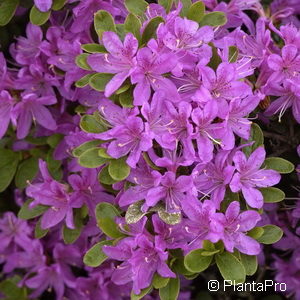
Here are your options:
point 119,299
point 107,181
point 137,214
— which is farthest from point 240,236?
point 119,299

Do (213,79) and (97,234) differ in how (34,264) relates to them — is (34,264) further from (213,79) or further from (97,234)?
(213,79)

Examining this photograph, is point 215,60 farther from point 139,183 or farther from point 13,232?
point 13,232

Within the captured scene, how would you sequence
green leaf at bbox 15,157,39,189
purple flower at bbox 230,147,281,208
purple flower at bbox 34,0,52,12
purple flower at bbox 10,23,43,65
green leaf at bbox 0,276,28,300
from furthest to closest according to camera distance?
green leaf at bbox 0,276,28,300 < green leaf at bbox 15,157,39,189 < purple flower at bbox 10,23,43,65 < purple flower at bbox 34,0,52,12 < purple flower at bbox 230,147,281,208

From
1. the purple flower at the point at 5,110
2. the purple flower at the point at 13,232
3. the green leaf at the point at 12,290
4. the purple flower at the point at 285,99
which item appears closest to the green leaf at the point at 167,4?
the purple flower at the point at 285,99

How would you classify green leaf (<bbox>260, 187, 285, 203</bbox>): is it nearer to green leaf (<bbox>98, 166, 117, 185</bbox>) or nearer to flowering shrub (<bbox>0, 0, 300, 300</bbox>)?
flowering shrub (<bbox>0, 0, 300, 300</bbox>)

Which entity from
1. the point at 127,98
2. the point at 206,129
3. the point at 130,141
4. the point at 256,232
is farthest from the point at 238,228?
the point at 127,98

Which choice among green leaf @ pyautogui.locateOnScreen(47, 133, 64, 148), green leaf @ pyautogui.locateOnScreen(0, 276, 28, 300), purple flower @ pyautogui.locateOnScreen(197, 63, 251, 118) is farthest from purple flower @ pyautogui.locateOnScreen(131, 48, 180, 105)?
green leaf @ pyautogui.locateOnScreen(0, 276, 28, 300)

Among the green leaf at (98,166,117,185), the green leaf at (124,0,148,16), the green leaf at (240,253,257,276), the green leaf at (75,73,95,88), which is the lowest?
the green leaf at (240,253,257,276)
